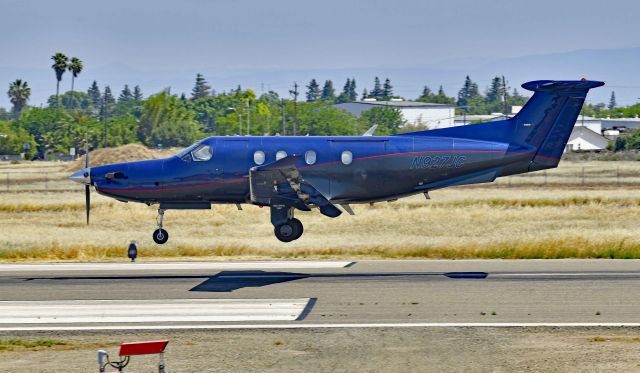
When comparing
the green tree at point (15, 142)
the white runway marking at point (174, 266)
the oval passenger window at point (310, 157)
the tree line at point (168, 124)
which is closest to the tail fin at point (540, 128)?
the oval passenger window at point (310, 157)

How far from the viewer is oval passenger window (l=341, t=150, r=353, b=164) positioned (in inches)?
1174

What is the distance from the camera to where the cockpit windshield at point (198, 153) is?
99.3ft

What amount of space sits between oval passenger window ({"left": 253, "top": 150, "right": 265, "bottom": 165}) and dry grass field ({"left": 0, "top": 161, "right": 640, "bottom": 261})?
4040 millimetres

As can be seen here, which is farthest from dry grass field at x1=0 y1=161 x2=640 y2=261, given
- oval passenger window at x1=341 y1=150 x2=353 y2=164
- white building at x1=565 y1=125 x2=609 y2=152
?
white building at x1=565 y1=125 x2=609 y2=152

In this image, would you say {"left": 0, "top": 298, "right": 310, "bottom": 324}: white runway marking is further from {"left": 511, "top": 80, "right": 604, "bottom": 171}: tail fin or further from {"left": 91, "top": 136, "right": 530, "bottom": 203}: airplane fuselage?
{"left": 511, "top": 80, "right": 604, "bottom": 171}: tail fin

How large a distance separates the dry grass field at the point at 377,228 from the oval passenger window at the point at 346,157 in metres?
3.75

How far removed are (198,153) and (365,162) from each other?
197 inches

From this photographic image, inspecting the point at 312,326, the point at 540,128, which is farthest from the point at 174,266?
the point at 540,128

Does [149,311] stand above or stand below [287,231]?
below

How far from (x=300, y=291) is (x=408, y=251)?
28.7 feet

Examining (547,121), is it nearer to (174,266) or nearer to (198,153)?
(198,153)

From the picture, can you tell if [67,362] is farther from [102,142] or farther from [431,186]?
[102,142]

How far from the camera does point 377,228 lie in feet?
135

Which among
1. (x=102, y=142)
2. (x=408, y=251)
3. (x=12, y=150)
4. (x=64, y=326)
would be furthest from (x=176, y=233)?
(x=12, y=150)
